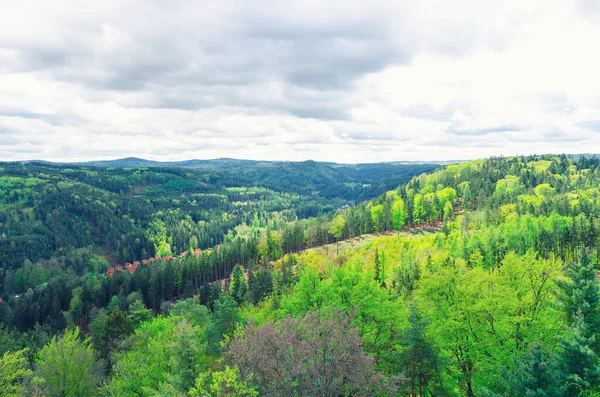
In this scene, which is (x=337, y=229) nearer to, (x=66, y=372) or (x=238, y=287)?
(x=238, y=287)

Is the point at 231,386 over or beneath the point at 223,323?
over

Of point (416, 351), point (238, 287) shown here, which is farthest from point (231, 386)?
point (238, 287)

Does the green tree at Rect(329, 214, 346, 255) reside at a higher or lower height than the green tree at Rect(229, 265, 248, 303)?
higher

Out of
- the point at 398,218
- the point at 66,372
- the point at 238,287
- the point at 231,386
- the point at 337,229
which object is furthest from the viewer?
the point at 337,229

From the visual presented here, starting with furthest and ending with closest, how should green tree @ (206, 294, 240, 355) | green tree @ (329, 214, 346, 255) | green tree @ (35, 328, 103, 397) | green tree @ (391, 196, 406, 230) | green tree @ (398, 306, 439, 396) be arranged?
green tree @ (329, 214, 346, 255) < green tree @ (391, 196, 406, 230) < green tree @ (206, 294, 240, 355) < green tree @ (35, 328, 103, 397) < green tree @ (398, 306, 439, 396)

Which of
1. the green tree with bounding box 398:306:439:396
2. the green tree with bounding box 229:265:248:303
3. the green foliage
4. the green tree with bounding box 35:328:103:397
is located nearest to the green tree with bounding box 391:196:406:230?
the green tree with bounding box 229:265:248:303

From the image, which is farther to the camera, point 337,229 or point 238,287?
point 337,229

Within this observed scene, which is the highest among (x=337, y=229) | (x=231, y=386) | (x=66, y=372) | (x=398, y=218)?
(x=231, y=386)

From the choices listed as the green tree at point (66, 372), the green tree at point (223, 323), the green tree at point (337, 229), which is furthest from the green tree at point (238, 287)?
the green tree at point (337, 229)

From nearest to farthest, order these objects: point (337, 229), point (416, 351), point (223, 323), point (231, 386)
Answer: point (231, 386) < point (416, 351) < point (223, 323) < point (337, 229)

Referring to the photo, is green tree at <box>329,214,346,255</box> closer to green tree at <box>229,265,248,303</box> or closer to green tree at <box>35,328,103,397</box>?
green tree at <box>229,265,248,303</box>

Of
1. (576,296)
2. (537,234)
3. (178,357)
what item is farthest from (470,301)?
(537,234)

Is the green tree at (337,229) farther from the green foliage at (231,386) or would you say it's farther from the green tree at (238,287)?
the green foliage at (231,386)
